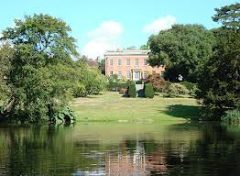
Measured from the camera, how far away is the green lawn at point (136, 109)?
60.1m

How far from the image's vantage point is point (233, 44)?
193ft

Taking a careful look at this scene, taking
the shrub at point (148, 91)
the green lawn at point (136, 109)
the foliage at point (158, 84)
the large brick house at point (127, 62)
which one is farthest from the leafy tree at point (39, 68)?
the large brick house at point (127, 62)

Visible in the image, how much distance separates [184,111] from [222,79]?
6608 millimetres

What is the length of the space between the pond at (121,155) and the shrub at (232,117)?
683 inches

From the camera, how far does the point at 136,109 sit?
2542 inches

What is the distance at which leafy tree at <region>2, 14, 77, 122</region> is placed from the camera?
180 feet

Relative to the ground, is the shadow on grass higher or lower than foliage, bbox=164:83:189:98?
lower

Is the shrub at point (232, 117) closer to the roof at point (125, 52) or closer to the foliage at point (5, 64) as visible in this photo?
the foliage at point (5, 64)

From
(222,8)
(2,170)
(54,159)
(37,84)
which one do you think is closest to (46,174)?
(2,170)

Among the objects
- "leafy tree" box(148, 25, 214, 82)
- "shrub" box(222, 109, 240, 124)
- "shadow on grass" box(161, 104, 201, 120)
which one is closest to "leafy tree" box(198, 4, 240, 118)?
"shrub" box(222, 109, 240, 124)

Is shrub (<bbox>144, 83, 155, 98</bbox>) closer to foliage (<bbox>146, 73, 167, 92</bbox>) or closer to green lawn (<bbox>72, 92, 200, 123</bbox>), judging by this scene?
green lawn (<bbox>72, 92, 200, 123</bbox>)

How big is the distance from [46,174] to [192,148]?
39.1 ft

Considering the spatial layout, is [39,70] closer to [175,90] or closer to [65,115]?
[65,115]

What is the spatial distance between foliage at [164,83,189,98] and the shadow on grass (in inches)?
458
